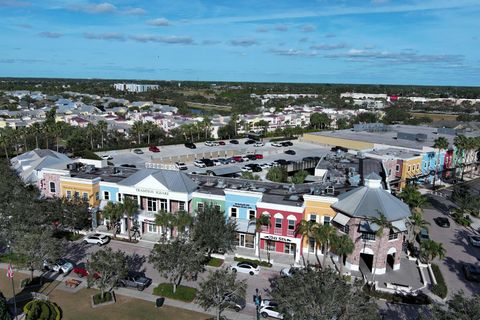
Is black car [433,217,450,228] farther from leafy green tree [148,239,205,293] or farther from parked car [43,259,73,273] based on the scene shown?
parked car [43,259,73,273]

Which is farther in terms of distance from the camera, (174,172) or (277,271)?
(174,172)

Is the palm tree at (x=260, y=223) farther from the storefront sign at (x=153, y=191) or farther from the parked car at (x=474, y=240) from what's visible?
the parked car at (x=474, y=240)

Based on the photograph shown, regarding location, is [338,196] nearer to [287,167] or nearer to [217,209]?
[217,209]

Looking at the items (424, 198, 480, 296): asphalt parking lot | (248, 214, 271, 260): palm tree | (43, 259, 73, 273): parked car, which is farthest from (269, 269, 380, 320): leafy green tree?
(43, 259, 73, 273): parked car

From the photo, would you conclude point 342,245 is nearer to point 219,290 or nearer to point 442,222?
point 219,290

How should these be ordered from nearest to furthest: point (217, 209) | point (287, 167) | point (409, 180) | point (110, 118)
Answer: point (217, 209) < point (409, 180) < point (287, 167) < point (110, 118)

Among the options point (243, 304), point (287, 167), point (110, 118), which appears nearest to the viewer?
point (243, 304)

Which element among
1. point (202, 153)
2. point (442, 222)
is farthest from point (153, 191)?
point (202, 153)

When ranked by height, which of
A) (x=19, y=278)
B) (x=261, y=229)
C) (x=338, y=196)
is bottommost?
(x=19, y=278)

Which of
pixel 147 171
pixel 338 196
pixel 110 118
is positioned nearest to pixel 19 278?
pixel 147 171
